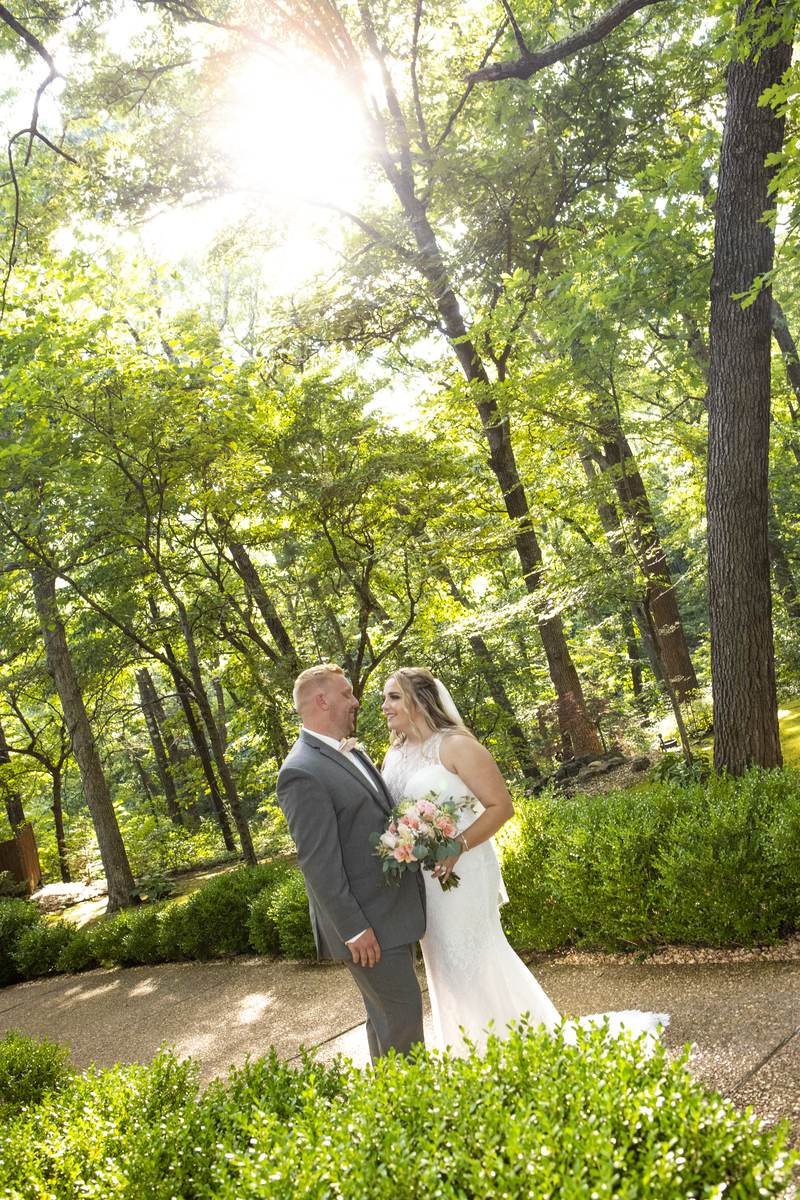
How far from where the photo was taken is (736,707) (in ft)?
17.7

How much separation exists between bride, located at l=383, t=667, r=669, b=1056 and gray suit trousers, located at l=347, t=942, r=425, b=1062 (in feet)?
0.85

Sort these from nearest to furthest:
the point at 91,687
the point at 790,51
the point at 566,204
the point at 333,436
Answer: the point at 790,51 < the point at 333,436 < the point at 566,204 < the point at 91,687

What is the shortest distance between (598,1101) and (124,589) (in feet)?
33.0

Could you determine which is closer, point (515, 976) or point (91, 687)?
point (515, 976)

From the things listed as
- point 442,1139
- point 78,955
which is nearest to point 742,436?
point 442,1139

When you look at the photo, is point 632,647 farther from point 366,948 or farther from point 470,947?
point 366,948

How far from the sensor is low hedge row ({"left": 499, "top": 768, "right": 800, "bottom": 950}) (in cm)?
408

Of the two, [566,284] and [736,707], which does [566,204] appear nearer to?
[566,284]

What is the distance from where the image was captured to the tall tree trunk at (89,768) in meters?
11.7

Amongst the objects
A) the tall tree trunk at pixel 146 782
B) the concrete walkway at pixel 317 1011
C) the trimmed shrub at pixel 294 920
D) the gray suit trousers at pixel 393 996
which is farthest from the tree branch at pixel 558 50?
the tall tree trunk at pixel 146 782

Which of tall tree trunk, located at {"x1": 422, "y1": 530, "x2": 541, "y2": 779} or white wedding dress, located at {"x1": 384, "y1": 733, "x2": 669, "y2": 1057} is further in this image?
tall tree trunk, located at {"x1": 422, "y1": 530, "x2": 541, "y2": 779}

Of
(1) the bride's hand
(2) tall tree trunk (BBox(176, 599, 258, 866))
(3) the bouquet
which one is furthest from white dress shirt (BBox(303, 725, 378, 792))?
(2) tall tree trunk (BBox(176, 599, 258, 866))

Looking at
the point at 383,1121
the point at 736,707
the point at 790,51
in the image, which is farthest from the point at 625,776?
the point at 383,1121

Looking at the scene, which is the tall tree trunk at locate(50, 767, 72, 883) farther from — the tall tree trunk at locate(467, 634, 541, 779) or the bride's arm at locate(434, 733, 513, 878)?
the bride's arm at locate(434, 733, 513, 878)
